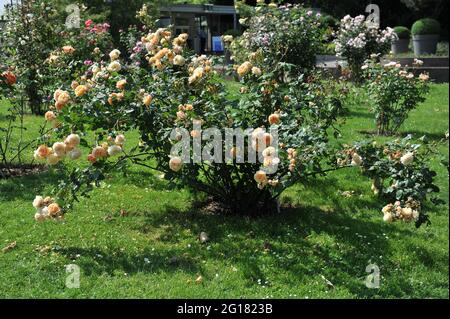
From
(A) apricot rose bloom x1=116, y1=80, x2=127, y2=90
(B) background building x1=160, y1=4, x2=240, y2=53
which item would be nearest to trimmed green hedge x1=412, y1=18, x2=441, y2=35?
(B) background building x1=160, y1=4, x2=240, y2=53

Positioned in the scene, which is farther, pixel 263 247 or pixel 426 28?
→ pixel 426 28

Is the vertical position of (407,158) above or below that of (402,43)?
below

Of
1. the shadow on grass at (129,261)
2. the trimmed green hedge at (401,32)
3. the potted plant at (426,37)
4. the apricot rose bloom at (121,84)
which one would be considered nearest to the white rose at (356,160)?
the shadow on grass at (129,261)

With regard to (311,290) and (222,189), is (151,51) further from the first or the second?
(311,290)

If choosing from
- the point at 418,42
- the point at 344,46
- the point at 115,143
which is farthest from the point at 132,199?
the point at 418,42

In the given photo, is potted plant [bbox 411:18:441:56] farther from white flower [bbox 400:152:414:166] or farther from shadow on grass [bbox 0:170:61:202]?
white flower [bbox 400:152:414:166]

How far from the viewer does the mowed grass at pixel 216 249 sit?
3.03 metres

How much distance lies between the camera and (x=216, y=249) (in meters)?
3.53

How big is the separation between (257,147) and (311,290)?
0.94 m

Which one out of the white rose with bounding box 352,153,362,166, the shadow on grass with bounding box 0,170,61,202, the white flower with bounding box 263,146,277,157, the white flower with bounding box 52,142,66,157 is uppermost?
the white flower with bounding box 52,142,66,157

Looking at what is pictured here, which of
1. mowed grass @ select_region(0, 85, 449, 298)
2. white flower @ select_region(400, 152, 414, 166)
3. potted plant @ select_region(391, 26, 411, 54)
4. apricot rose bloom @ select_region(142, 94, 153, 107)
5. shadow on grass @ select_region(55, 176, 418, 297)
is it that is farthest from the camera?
potted plant @ select_region(391, 26, 411, 54)

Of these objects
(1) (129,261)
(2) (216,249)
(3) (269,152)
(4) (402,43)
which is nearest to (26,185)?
(1) (129,261)

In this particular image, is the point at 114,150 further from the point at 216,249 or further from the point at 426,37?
the point at 426,37

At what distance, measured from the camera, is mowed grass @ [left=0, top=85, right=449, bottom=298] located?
3033 mm
